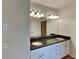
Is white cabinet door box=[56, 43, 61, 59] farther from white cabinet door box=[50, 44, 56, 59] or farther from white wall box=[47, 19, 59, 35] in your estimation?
white wall box=[47, 19, 59, 35]

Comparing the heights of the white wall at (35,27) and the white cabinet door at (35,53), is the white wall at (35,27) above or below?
above

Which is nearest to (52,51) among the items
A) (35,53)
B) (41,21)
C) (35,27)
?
(35,53)

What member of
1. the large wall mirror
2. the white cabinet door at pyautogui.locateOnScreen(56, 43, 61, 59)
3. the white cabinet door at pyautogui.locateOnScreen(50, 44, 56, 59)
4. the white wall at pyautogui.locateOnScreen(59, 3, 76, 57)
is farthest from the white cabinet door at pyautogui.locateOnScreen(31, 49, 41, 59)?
the white wall at pyautogui.locateOnScreen(59, 3, 76, 57)

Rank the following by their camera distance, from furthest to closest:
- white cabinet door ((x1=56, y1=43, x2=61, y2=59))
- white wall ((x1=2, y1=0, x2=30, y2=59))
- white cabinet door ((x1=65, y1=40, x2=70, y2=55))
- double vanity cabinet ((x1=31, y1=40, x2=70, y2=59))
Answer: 1. white cabinet door ((x1=65, y1=40, x2=70, y2=55))
2. white cabinet door ((x1=56, y1=43, x2=61, y2=59))
3. double vanity cabinet ((x1=31, y1=40, x2=70, y2=59))
4. white wall ((x1=2, y1=0, x2=30, y2=59))

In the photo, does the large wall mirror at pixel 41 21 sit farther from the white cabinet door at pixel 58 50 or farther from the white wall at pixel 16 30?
the white wall at pixel 16 30

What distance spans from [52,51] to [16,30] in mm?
1611

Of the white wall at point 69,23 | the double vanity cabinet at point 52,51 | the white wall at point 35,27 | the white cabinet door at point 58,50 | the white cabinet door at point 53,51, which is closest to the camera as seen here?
the double vanity cabinet at point 52,51

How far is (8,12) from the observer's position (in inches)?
62.2

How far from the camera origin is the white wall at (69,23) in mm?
3955

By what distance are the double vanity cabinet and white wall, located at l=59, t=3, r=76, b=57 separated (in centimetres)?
26

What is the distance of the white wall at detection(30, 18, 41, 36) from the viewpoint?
3.03 meters

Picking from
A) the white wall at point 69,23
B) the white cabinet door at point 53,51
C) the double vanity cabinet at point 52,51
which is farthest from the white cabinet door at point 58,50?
the white wall at point 69,23

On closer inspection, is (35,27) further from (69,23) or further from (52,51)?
(69,23)

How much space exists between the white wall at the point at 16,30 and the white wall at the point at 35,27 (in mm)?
1099
